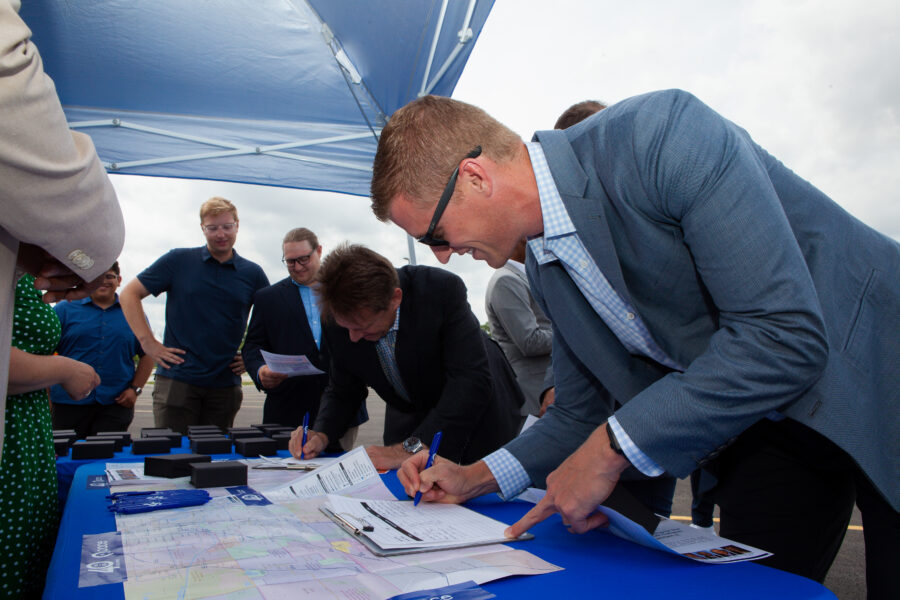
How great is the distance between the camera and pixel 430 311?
231cm

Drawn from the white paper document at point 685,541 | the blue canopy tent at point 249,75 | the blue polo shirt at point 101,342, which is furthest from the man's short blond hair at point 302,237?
the white paper document at point 685,541

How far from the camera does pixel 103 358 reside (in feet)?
12.5

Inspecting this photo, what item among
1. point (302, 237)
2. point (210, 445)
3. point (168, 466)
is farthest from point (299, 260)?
point (168, 466)

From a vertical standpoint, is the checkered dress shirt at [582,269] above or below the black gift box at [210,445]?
above

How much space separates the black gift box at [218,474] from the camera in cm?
142

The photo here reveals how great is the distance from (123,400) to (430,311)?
101 inches

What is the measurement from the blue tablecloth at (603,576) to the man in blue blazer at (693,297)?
0.06 metres

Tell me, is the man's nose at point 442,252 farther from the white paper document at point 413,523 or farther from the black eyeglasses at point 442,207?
the white paper document at point 413,523

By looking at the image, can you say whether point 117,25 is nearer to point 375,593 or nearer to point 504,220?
point 504,220

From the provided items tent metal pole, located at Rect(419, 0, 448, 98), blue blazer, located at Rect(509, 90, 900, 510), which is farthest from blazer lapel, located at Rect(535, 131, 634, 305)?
tent metal pole, located at Rect(419, 0, 448, 98)

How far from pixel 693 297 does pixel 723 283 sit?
0.54ft

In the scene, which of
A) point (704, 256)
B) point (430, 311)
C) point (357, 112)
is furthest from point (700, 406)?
point (357, 112)

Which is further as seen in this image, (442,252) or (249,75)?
(249,75)

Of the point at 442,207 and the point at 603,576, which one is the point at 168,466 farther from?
the point at 603,576
